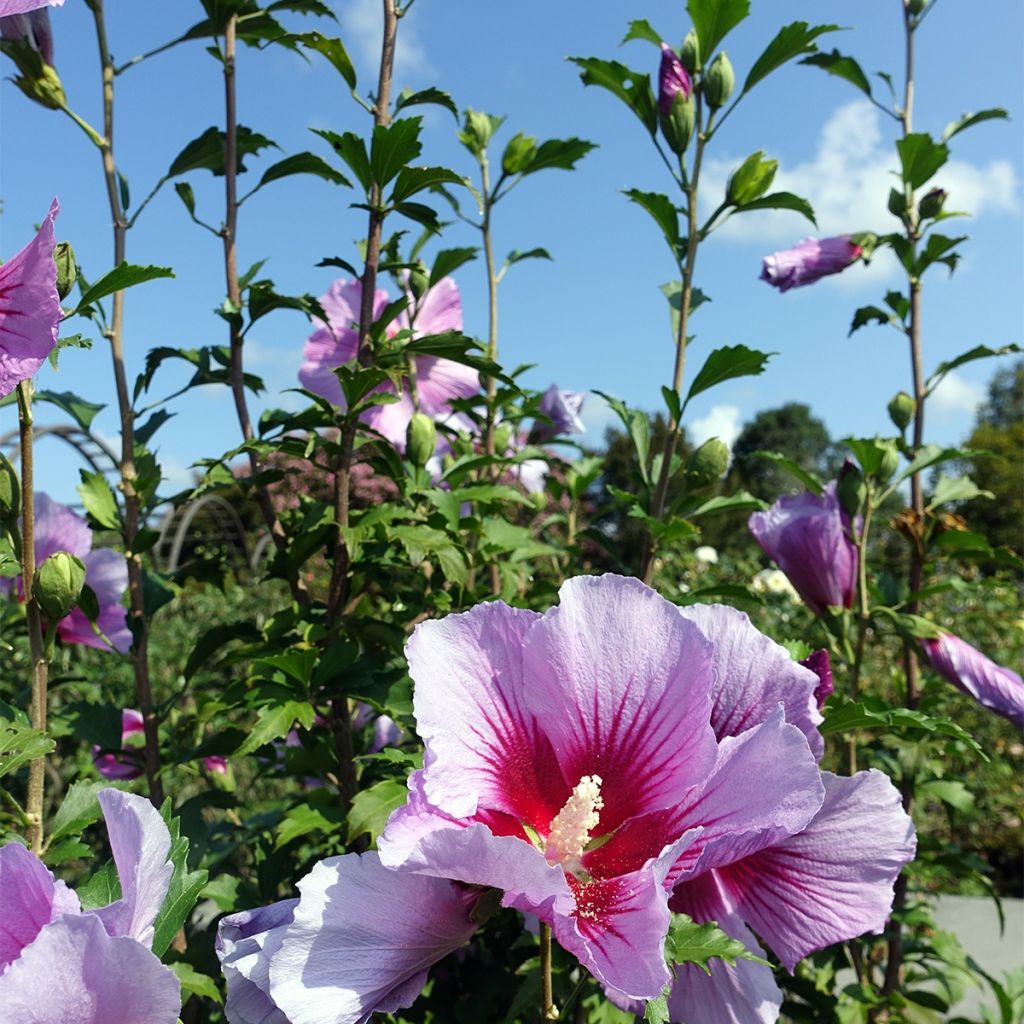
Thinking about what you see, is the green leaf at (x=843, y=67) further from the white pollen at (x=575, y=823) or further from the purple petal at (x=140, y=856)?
the purple petal at (x=140, y=856)

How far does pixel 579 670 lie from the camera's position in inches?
26.0

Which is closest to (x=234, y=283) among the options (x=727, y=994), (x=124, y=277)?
(x=124, y=277)

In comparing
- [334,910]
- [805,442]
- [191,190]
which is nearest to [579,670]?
[334,910]

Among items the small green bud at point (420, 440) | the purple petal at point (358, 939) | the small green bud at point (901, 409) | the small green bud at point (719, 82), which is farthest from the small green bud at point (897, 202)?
the purple petal at point (358, 939)

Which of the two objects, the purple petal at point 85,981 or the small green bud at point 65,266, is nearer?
the purple petal at point 85,981

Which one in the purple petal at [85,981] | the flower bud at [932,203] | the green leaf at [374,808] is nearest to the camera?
the purple petal at [85,981]

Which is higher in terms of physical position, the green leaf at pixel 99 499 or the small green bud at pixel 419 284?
the small green bud at pixel 419 284

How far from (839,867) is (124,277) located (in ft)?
2.67

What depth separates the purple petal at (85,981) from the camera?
0.45m

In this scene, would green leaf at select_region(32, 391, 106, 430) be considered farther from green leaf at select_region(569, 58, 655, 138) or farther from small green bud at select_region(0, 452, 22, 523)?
green leaf at select_region(569, 58, 655, 138)

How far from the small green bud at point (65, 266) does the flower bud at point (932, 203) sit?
1669 millimetres

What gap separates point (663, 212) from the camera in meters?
1.33

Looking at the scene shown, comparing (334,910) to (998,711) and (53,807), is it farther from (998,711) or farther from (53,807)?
(53,807)

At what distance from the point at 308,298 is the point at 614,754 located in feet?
2.96
